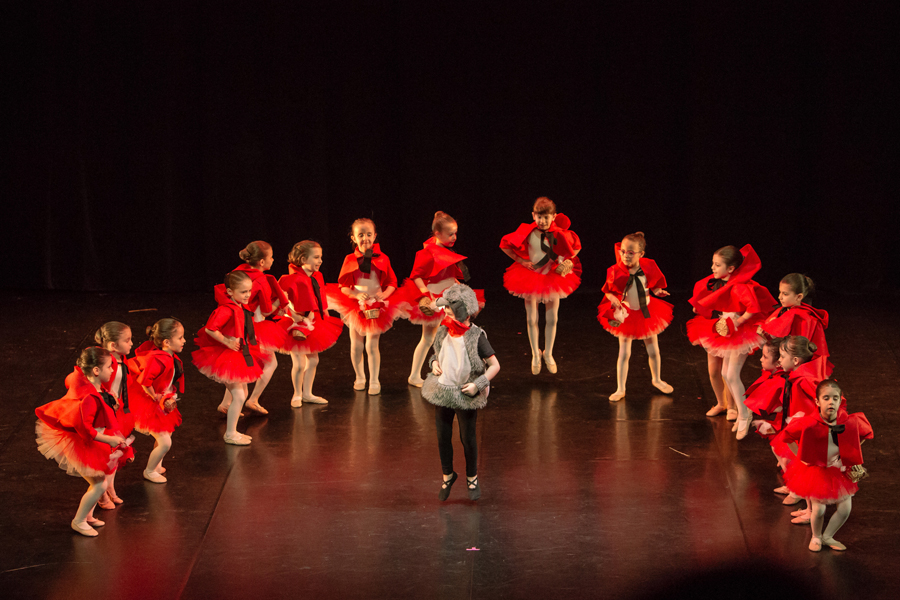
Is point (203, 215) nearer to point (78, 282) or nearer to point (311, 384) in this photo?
point (78, 282)

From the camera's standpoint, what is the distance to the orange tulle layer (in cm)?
459

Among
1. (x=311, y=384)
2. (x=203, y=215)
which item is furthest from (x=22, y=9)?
(x=311, y=384)

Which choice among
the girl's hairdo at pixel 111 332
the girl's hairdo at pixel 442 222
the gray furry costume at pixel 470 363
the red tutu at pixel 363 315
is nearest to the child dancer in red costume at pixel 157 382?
the girl's hairdo at pixel 111 332

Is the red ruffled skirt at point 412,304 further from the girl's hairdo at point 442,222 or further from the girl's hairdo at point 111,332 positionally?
the girl's hairdo at point 111,332

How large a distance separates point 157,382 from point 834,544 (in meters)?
3.11

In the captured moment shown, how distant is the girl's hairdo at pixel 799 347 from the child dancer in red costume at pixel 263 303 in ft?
8.87

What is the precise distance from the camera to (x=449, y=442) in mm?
4434

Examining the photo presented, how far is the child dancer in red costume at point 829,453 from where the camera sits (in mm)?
3824

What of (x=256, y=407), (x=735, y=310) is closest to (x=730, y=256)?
(x=735, y=310)

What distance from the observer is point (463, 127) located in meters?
8.05

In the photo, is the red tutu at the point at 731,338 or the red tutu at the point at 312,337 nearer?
the red tutu at the point at 731,338

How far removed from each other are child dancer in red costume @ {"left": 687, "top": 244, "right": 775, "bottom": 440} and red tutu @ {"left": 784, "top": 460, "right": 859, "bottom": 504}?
1.25m

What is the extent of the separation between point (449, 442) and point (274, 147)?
446cm

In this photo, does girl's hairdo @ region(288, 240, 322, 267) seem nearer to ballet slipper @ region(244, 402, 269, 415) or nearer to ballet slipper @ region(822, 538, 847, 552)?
ballet slipper @ region(244, 402, 269, 415)
